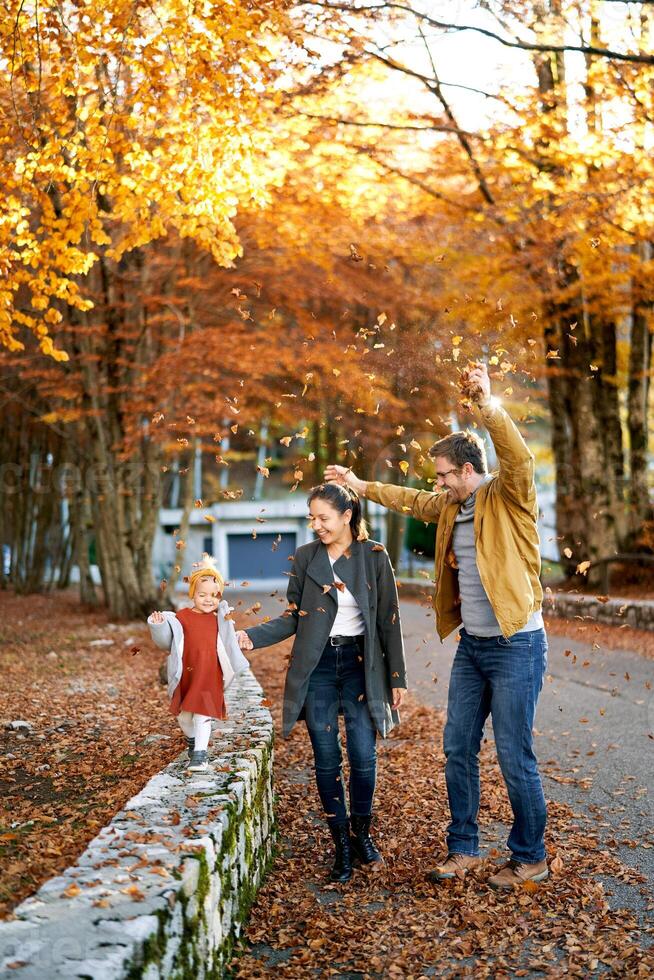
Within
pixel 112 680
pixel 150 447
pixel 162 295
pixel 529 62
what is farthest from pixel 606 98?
pixel 112 680

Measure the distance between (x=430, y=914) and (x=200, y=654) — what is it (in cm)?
172

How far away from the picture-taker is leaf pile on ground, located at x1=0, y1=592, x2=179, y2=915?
471 centimetres

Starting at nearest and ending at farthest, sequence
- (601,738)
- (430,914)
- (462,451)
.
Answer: (430,914), (462,451), (601,738)

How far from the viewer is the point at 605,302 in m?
19.3

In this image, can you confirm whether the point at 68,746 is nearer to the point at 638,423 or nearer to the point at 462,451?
the point at 462,451

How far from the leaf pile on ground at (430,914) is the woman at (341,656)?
0.29 m

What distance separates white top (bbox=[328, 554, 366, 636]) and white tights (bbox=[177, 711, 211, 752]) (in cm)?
87

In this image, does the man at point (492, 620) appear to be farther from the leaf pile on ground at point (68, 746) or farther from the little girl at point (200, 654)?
the leaf pile on ground at point (68, 746)

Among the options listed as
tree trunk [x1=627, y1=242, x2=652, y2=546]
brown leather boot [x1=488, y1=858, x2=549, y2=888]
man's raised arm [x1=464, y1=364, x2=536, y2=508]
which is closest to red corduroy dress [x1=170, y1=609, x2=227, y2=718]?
brown leather boot [x1=488, y1=858, x2=549, y2=888]

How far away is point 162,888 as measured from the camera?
3578 mm

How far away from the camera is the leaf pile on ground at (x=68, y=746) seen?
4.71 meters

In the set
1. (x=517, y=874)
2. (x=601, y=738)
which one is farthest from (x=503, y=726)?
(x=601, y=738)

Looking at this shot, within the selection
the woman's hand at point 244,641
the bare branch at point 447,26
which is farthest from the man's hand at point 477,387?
the bare branch at point 447,26

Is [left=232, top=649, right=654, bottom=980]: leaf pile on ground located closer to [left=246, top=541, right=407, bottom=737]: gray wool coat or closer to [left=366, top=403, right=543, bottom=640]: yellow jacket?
[left=246, top=541, right=407, bottom=737]: gray wool coat
